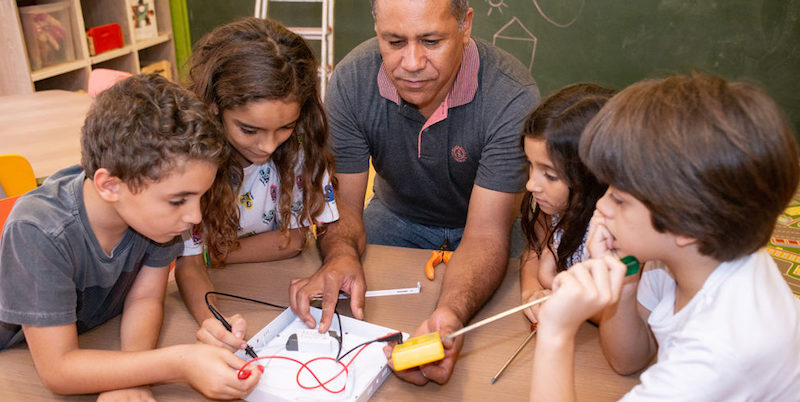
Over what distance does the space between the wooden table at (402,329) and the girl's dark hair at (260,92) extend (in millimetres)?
120

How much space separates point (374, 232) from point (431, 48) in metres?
0.72

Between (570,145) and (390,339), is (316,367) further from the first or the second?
(570,145)

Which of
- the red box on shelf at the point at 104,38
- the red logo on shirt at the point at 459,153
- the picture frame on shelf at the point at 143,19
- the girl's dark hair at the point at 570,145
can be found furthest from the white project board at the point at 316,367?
the picture frame on shelf at the point at 143,19

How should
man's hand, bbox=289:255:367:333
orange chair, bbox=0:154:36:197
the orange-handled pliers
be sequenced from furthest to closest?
orange chair, bbox=0:154:36:197 < the orange-handled pliers < man's hand, bbox=289:255:367:333

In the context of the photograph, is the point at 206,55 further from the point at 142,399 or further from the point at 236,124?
the point at 142,399

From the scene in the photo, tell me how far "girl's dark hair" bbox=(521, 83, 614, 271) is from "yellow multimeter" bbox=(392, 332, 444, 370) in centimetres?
44

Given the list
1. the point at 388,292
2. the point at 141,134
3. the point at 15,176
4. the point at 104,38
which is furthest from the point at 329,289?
the point at 104,38

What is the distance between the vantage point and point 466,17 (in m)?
1.49

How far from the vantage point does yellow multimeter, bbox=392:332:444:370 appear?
910 millimetres

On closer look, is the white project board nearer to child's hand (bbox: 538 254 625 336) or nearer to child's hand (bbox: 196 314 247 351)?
child's hand (bbox: 196 314 247 351)

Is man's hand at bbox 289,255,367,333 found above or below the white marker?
above

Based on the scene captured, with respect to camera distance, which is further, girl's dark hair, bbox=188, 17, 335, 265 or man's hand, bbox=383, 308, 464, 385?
girl's dark hair, bbox=188, 17, 335, 265

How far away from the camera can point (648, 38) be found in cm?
305

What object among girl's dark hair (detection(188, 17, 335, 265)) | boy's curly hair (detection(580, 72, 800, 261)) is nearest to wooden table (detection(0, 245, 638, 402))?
girl's dark hair (detection(188, 17, 335, 265))
